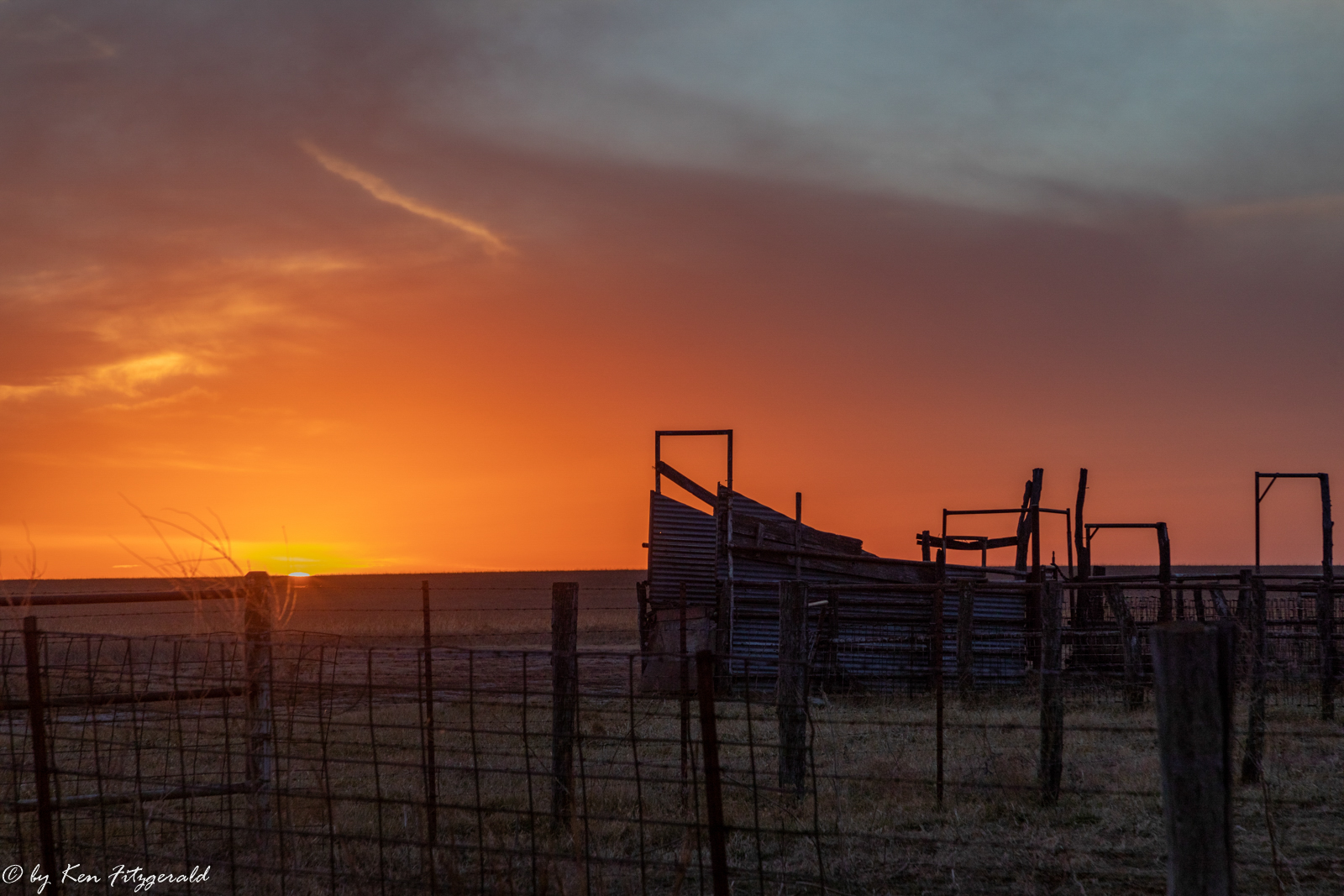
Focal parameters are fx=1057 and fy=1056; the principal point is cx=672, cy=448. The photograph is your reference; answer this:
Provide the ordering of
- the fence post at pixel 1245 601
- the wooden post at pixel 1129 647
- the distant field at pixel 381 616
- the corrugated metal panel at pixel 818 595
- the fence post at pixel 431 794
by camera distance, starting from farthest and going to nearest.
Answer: the corrugated metal panel at pixel 818 595 < the wooden post at pixel 1129 647 < the fence post at pixel 1245 601 < the distant field at pixel 381 616 < the fence post at pixel 431 794

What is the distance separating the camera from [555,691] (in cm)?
729

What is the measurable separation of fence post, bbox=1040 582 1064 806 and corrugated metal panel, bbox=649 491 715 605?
9.83 m

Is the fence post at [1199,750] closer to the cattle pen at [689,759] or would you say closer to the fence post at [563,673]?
the cattle pen at [689,759]

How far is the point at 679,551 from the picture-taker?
19.2 meters

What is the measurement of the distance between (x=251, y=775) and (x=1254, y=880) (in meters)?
6.99

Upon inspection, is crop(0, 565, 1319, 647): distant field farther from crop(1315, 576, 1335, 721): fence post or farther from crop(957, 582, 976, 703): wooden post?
crop(1315, 576, 1335, 721): fence post

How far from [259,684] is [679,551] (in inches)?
472

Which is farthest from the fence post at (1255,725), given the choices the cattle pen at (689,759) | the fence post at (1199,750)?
the fence post at (1199,750)

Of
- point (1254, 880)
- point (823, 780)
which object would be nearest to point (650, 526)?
point (823, 780)

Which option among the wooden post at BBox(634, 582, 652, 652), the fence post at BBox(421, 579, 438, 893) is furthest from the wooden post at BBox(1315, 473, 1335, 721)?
the fence post at BBox(421, 579, 438, 893)

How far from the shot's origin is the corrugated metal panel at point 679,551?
1905 cm

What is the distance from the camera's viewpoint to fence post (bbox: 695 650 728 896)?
13.7 ft

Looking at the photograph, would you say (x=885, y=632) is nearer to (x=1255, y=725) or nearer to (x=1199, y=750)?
(x=1255, y=725)

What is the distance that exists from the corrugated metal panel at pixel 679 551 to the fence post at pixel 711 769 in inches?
573
